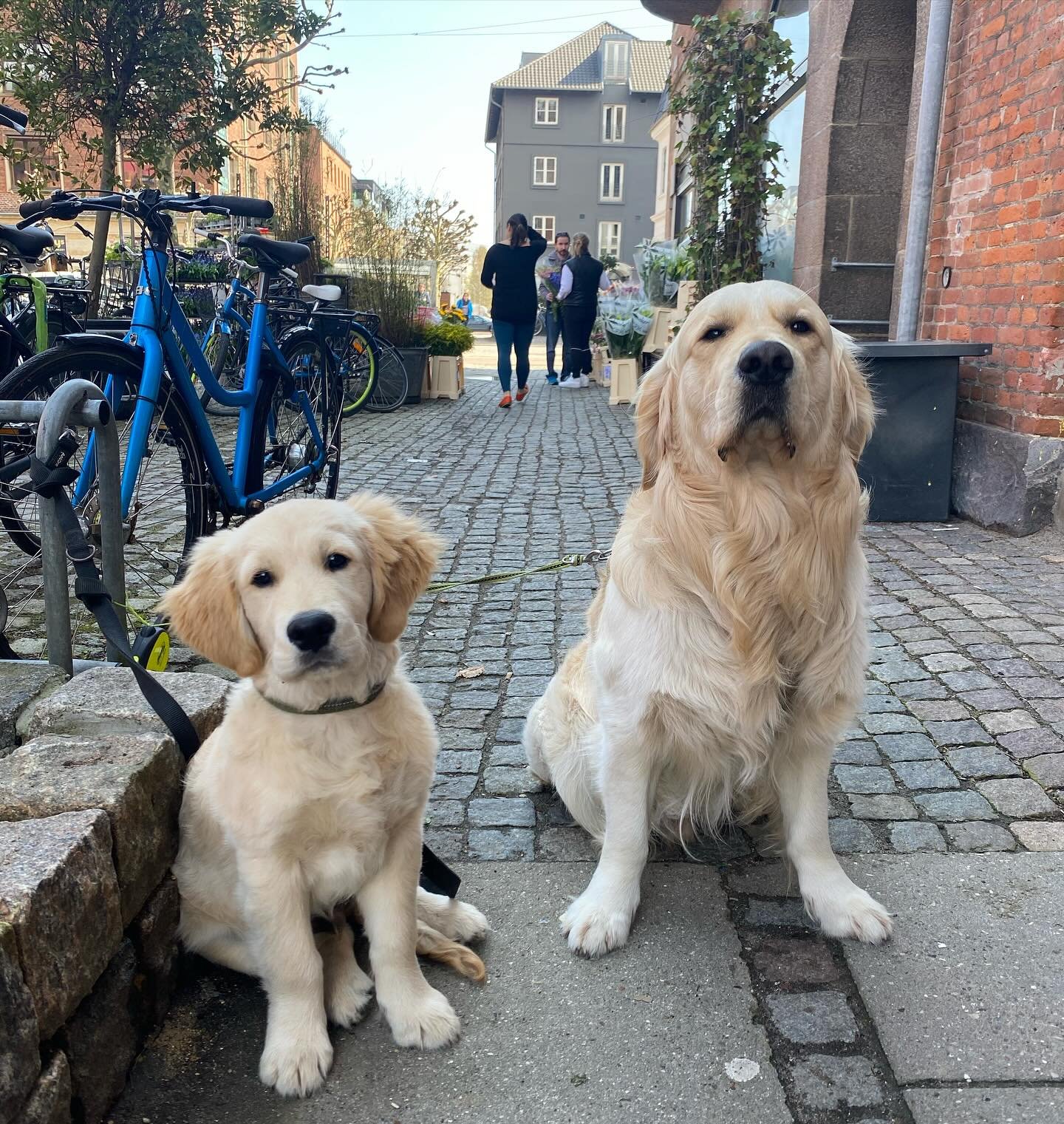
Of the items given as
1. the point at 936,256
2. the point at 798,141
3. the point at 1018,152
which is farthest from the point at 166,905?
the point at 798,141

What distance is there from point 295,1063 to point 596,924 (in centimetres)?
77

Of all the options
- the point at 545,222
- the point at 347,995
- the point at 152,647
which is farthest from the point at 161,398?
the point at 545,222

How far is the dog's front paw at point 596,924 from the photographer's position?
2281 mm

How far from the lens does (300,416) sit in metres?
6.63

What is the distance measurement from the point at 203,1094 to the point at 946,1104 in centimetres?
139

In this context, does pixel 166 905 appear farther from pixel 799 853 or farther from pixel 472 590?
pixel 472 590

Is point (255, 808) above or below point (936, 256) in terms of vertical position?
below

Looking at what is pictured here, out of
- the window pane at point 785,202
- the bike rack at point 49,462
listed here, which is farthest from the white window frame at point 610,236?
the bike rack at point 49,462

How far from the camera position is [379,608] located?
6.48ft

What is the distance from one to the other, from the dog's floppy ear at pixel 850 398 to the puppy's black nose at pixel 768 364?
0.21m

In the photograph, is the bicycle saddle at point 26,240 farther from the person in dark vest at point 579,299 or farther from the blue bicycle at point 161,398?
the person in dark vest at point 579,299

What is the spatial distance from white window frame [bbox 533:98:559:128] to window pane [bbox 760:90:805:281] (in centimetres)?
5410

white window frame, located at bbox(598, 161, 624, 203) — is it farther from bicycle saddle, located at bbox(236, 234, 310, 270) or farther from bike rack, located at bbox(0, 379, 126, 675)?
bike rack, located at bbox(0, 379, 126, 675)

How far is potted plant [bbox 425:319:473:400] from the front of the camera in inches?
537
